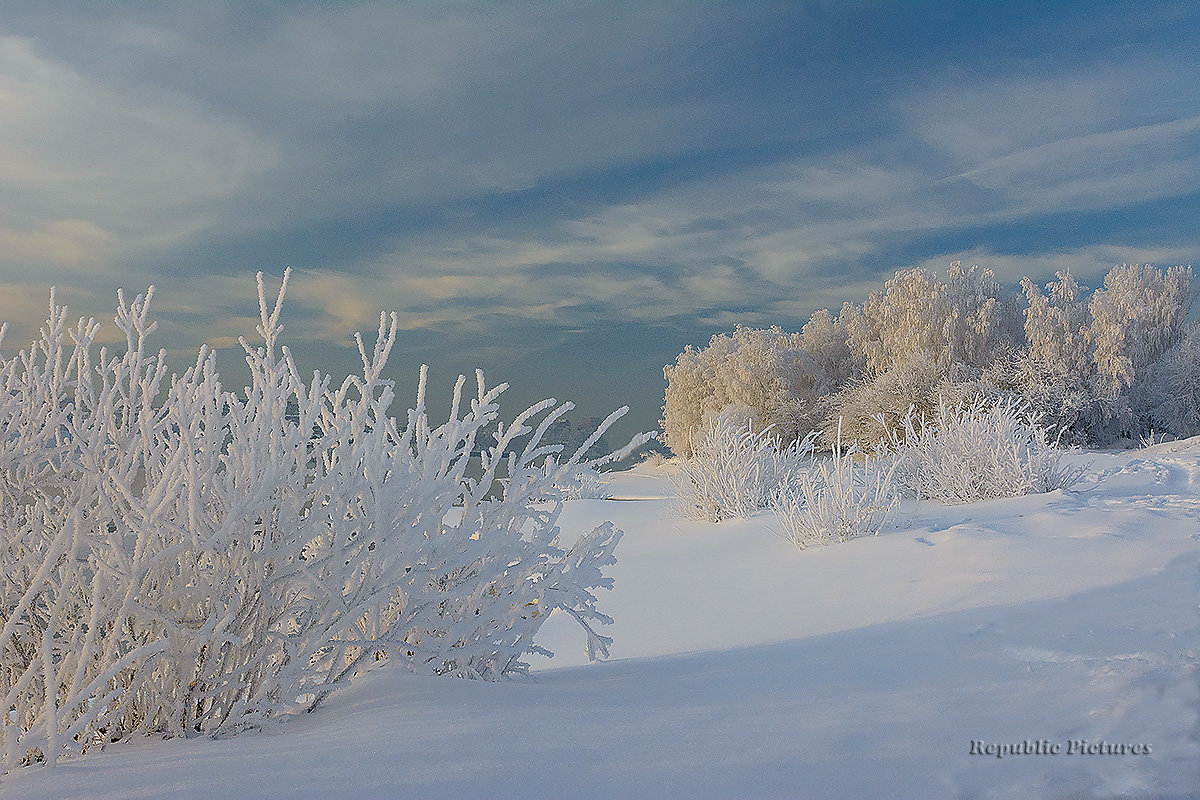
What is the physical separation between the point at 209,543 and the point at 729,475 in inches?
281

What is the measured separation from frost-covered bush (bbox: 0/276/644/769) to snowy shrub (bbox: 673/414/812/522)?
6.30 metres

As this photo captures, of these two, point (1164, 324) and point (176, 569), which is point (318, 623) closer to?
point (176, 569)

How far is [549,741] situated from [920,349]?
16.4 m

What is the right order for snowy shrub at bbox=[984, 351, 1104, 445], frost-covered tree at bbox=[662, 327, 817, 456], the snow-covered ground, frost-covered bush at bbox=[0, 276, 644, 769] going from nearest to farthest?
the snow-covered ground → frost-covered bush at bbox=[0, 276, 644, 769] → snowy shrub at bbox=[984, 351, 1104, 445] → frost-covered tree at bbox=[662, 327, 817, 456]

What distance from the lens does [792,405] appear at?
17172 millimetres

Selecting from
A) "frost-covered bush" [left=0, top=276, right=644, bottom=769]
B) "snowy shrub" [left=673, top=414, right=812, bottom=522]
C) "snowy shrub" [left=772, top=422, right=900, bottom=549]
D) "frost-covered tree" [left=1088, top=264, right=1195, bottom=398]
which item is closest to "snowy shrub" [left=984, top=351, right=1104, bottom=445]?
"frost-covered tree" [left=1088, top=264, right=1195, bottom=398]

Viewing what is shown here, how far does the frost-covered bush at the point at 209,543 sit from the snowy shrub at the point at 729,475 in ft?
20.7

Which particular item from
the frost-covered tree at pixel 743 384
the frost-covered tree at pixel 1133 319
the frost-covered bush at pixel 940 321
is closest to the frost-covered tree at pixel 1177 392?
the frost-covered tree at pixel 1133 319

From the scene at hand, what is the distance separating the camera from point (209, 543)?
6.59 feet

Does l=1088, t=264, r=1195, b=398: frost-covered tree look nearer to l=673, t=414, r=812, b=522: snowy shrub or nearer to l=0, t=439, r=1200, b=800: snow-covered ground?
l=673, t=414, r=812, b=522: snowy shrub

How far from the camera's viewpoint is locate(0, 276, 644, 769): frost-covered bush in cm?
210

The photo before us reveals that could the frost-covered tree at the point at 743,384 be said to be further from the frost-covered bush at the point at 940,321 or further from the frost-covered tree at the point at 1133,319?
the frost-covered tree at the point at 1133,319

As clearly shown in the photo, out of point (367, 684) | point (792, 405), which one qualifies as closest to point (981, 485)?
point (367, 684)

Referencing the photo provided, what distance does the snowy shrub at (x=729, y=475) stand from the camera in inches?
340
